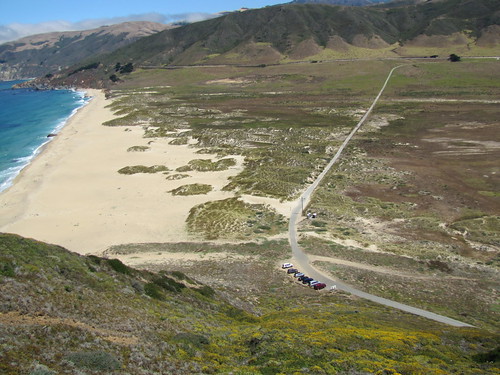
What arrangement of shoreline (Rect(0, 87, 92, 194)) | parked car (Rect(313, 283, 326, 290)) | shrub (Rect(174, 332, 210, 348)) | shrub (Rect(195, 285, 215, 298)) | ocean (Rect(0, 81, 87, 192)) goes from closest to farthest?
shrub (Rect(174, 332, 210, 348)), shrub (Rect(195, 285, 215, 298)), parked car (Rect(313, 283, 326, 290)), shoreline (Rect(0, 87, 92, 194)), ocean (Rect(0, 81, 87, 192))

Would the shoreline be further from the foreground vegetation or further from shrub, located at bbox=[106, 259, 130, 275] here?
shrub, located at bbox=[106, 259, 130, 275]

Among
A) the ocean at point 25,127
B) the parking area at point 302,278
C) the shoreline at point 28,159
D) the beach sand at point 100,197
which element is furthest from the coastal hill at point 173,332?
the ocean at point 25,127

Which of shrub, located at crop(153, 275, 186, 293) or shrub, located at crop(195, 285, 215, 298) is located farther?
Result: shrub, located at crop(195, 285, 215, 298)

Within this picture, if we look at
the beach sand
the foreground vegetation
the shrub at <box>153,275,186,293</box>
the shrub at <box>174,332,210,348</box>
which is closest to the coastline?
the beach sand

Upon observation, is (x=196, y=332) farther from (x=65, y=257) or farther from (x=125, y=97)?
(x=125, y=97)

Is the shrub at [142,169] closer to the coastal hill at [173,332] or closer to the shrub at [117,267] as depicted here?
the coastal hill at [173,332]

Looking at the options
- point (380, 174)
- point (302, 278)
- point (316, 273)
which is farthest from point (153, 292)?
point (380, 174)
